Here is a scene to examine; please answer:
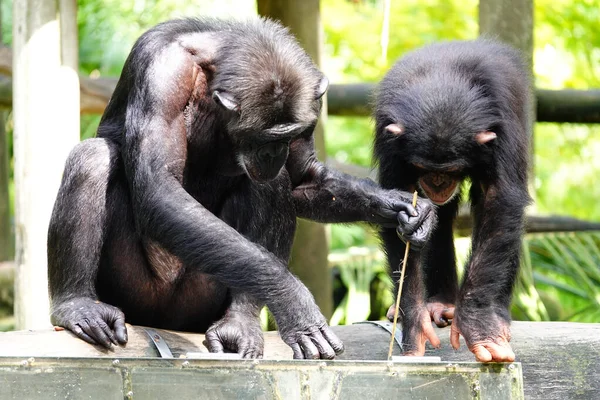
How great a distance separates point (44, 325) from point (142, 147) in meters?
2.65

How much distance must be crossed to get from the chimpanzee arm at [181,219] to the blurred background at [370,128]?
11.6 feet

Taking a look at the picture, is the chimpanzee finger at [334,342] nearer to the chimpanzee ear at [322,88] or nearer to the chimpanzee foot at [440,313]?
the chimpanzee ear at [322,88]

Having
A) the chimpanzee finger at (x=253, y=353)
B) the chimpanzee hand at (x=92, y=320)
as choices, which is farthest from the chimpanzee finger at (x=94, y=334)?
the chimpanzee finger at (x=253, y=353)

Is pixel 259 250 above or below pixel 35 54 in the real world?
below

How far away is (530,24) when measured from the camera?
775 centimetres

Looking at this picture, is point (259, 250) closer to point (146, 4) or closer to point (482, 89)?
point (482, 89)

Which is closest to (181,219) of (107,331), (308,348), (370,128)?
(107,331)

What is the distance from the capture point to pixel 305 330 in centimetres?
452

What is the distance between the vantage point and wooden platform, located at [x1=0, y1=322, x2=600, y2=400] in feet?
16.3

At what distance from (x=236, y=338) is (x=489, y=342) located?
1424 millimetres

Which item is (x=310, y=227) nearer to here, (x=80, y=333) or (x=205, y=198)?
(x=205, y=198)

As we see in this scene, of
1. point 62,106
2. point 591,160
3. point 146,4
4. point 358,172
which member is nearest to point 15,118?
point 62,106

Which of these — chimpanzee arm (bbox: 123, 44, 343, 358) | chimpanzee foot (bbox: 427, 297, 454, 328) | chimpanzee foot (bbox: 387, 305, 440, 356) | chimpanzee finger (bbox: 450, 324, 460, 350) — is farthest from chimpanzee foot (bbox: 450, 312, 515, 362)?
chimpanzee arm (bbox: 123, 44, 343, 358)

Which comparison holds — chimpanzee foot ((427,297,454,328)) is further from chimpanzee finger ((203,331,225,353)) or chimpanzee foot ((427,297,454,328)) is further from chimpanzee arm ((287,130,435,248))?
chimpanzee finger ((203,331,225,353))
